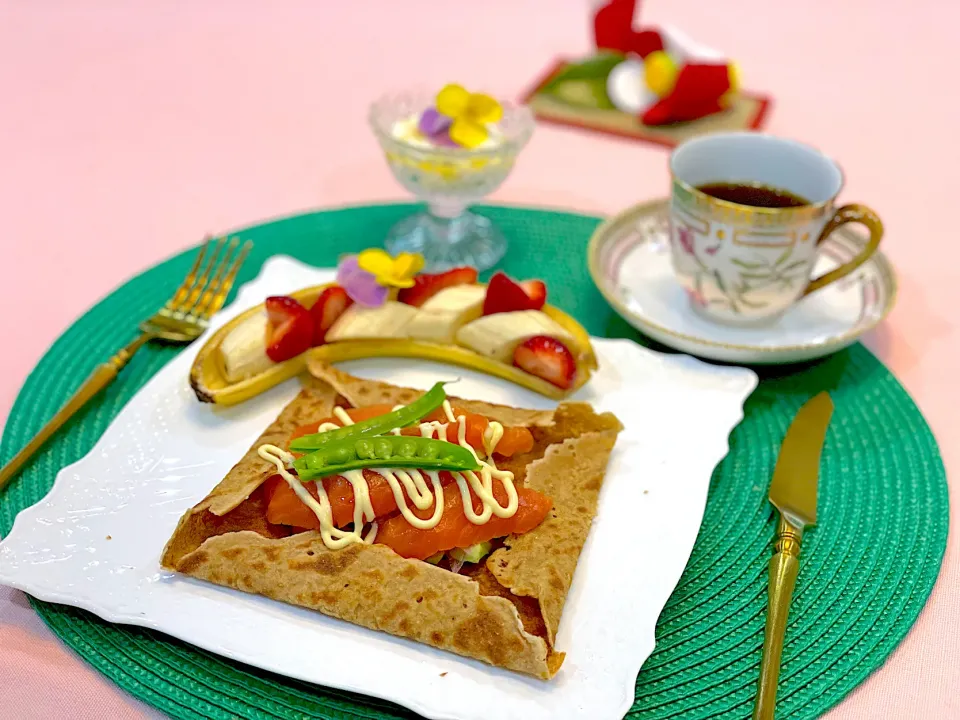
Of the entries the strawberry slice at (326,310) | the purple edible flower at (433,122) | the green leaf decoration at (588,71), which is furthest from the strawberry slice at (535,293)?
the green leaf decoration at (588,71)

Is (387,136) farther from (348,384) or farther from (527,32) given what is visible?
(527,32)

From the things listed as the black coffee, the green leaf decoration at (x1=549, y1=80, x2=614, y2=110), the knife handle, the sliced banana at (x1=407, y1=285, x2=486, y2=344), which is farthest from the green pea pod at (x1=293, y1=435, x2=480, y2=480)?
the green leaf decoration at (x1=549, y1=80, x2=614, y2=110)

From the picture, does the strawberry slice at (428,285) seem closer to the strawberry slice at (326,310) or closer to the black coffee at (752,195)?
the strawberry slice at (326,310)

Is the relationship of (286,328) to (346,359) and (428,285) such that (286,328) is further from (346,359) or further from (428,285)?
(428,285)

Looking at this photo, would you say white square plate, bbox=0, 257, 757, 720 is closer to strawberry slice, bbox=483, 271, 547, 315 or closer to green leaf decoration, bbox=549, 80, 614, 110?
strawberry slice, bbox=483, 271, 547, 315

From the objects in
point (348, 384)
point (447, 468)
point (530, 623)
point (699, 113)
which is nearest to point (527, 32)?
point (699, 113)
